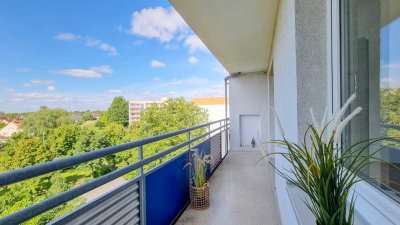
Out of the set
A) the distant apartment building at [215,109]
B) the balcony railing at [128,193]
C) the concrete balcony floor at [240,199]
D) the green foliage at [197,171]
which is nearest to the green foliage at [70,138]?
the distant apartment building at [215,109]

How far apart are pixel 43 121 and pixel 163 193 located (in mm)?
20273

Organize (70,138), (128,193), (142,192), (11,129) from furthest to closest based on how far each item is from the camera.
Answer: (70,138)
(11,129)
(142,192)
(128,193)

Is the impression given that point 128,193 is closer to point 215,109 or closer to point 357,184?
point 357,184

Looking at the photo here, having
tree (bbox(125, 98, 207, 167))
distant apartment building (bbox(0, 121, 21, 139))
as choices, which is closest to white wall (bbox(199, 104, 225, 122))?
tree (bbox(125, 98, 207, 167))

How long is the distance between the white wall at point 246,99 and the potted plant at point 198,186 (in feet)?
13.0

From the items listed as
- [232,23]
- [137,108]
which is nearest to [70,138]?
[137,108]

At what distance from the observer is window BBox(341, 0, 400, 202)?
77cm

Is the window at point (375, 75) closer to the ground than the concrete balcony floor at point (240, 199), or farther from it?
farther from it

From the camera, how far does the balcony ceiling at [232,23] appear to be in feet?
8.24

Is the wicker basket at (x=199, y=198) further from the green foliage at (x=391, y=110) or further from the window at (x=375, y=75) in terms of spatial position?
the green foliage at (x=391, y=110)

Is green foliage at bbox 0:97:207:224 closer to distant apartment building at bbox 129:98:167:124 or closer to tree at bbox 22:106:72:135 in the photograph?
tree at bbox 22:106:72:135

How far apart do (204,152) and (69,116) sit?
19.5 m

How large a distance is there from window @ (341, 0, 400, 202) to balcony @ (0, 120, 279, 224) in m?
1.29

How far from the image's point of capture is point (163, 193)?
2.39m
